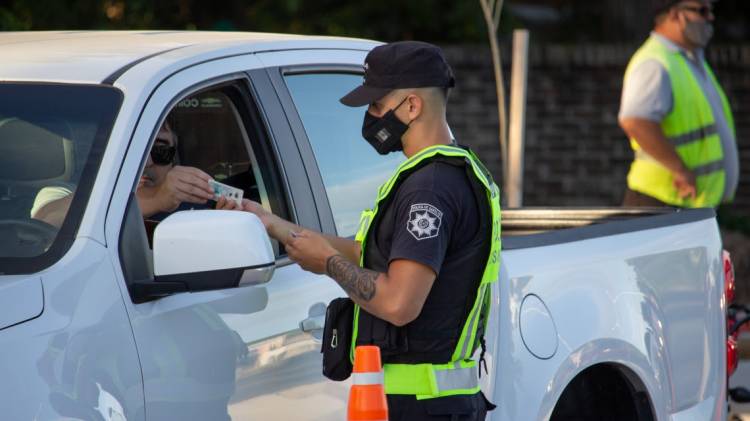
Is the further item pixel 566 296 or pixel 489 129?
pixel 489 129

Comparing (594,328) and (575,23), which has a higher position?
(575,23)

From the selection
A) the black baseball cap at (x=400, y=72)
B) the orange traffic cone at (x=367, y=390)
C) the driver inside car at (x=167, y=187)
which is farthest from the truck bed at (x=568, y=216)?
the orange traffic cone at (x=367, y=390)

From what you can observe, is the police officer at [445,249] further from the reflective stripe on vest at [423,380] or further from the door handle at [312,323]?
the door handle at [312,323]

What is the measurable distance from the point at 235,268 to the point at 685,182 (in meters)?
4.92

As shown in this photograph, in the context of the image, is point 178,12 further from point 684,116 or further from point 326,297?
point 326,297

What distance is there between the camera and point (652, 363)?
4922mm

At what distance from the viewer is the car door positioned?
347 cm

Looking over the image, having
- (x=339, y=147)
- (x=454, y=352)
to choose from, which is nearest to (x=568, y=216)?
(x=339, y=147)

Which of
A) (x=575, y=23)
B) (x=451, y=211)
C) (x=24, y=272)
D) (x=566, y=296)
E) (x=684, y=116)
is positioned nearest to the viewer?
(x=24, y=272)

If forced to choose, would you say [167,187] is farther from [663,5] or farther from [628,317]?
[663,5]

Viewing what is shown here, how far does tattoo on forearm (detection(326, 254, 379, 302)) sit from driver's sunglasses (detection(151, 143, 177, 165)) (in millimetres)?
743

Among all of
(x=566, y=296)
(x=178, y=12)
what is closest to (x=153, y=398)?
(x=566, y=296)

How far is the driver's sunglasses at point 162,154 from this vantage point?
4.23m

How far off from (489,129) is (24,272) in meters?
9.93
